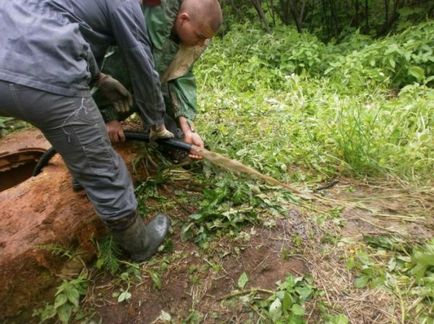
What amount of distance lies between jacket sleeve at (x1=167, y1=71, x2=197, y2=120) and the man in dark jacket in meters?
0.44

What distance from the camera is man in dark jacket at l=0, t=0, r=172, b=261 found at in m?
1.71

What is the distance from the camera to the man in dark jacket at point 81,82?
171 centimetres

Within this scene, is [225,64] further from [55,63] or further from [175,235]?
[55,63]

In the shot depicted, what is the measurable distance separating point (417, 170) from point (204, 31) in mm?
1684

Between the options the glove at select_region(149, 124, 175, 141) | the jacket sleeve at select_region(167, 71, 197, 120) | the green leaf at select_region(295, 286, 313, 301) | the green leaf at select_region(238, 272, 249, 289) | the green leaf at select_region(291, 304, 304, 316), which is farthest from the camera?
the jacket sleeve at select_region(167, 71, 197, 120)

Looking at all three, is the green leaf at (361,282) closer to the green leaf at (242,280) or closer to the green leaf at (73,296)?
the green leaf at (242,280)

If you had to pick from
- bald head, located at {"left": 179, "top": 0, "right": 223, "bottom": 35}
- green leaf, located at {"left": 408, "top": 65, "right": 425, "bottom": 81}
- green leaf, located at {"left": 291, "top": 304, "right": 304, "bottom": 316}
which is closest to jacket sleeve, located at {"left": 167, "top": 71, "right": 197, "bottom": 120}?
bald head, located at {"left": 179, "top": 0, "right": 223, "bottom": 35}

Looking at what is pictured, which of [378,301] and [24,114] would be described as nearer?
[24,114]

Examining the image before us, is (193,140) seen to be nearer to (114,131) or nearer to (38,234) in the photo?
(114,131)

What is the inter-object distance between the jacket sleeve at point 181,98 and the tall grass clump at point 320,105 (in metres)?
0.39

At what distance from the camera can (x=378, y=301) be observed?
6.59 ft

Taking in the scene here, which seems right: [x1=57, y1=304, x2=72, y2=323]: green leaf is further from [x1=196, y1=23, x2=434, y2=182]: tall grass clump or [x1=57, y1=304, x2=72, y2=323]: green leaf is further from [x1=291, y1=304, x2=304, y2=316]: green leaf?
[x1=196, y1=23, x2=434, y2=182]: tall grass clump

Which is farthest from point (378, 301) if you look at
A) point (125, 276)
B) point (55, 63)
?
point (55, 63)

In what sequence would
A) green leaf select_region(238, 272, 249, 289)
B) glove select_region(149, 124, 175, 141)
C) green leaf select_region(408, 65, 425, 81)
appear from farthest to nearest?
green leaf select_region(408, 65, 425, 81), glove select_region(149, 124, 175, 141), green leaf select_region(238, 272, 249, 289)
